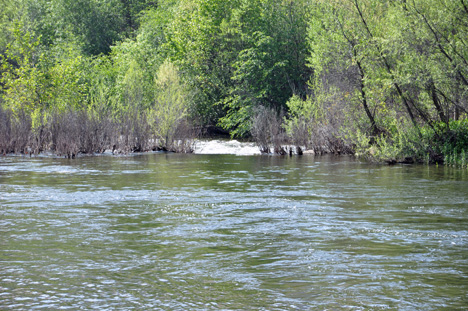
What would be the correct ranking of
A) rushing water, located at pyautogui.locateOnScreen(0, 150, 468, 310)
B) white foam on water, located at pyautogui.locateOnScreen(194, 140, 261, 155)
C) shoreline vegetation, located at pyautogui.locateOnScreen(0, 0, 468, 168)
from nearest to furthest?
rushing water, located at pyautogui.locateOnScreen(0, 150, 468, 310)
shoreline vegetation, located at pyautogui.locateOnScreen(0, 0, 468, 168)
white foam on water, located at pyautogui.locateOnScreen(194, 140, 261, 155)

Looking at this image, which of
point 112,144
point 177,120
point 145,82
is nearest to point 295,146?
point 177,120

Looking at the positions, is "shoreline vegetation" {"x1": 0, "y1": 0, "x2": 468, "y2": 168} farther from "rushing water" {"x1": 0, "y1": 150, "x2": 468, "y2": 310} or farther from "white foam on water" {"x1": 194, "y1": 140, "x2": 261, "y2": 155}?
"rushing water" {"x1": 0, "y1": 150, "x2": 468, "y2": 310}

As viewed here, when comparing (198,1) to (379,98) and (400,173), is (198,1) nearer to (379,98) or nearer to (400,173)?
(379,98)

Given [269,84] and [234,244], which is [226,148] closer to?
[269,84]

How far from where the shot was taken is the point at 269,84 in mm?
46438

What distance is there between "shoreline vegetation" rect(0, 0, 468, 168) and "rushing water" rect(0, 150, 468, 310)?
7296 mm

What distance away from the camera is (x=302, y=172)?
22828 mm

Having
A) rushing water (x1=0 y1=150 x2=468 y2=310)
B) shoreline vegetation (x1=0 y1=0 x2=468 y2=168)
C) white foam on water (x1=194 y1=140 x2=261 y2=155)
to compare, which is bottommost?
rushing water (x1=0 y1=150 x2=468 y2=310)

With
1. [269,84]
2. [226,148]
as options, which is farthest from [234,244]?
[269,84]

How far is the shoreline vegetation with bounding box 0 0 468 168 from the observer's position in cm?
2491

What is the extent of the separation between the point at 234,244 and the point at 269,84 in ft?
121

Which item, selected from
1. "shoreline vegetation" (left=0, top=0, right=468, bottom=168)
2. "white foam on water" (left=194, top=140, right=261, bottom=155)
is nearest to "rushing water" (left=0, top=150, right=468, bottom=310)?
"shoreline vegetation" (left=0, top=0, right=468, bottom=168)

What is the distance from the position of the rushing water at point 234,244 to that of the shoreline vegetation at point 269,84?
7.30 m

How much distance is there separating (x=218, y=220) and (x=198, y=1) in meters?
38.4
